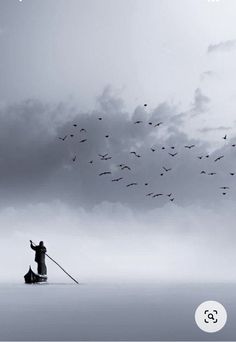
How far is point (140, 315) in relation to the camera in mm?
80562

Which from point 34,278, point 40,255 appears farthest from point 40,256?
point 34,278

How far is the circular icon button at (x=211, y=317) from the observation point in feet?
119

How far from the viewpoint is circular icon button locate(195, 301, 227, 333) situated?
36250 millimetres

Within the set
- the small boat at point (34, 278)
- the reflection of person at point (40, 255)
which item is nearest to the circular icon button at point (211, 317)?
the reflection of person at point (40, 255)

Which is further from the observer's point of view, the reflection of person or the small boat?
the small boat

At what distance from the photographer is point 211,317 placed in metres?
36.9

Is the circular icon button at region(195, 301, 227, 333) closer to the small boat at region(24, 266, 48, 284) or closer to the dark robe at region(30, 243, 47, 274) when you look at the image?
the dark robe at region(30, 243, 47, 274)

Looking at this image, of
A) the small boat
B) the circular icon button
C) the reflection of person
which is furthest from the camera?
the small boat

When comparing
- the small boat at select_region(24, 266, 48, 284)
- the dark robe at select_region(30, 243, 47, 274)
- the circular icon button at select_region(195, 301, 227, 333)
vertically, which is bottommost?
the circular icon button at select_region(195, 301, 227, 333)

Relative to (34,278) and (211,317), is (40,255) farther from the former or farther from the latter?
(211,317)

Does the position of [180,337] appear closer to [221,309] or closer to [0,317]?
[221,309]

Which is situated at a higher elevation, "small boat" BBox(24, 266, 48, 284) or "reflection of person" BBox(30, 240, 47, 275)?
"reflection of person" BBox(30, 240, 47, 275)

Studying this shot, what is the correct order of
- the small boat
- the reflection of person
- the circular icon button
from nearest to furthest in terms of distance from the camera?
the circular icon button
the reflection of person
the small boat

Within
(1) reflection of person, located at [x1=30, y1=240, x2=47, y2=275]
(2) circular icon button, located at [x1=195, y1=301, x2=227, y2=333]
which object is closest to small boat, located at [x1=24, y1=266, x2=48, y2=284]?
(1) reflection of person, located at [x1=30, y1=240, x2=47, y2=275]
